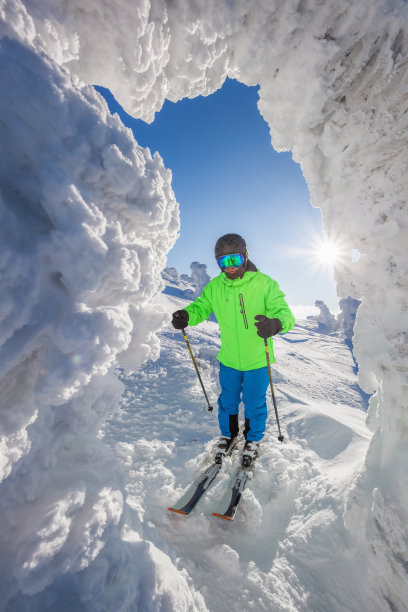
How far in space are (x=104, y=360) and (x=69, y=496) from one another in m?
1.03

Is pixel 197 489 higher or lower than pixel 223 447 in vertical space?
lower

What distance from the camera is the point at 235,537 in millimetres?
2574

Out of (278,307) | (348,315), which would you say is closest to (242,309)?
(278,307)

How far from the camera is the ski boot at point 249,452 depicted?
133 inches

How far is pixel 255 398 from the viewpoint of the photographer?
3496mm

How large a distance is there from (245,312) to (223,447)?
1987 mm

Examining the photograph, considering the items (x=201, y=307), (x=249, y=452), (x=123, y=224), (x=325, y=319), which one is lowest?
(x=249, y=452)

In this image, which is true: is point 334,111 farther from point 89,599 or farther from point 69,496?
point 89,599

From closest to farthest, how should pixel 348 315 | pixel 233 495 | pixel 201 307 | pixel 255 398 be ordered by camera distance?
pixel 233 495 → pixel 255 398 → pixel 201 307 → pixel 348 315

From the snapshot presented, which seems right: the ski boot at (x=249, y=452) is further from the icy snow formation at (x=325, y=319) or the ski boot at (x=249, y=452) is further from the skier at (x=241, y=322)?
the icy snow formation at (x=325, y=319)

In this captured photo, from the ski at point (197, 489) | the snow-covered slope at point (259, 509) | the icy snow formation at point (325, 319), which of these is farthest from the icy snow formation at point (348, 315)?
the ski at point (197, 489)

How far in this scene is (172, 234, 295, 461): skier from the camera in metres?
3.29

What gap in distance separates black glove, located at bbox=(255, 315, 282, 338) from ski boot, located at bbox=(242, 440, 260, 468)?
1.73 m

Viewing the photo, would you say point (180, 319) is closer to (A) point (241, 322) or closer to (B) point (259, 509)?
(A) point (241, 322)
